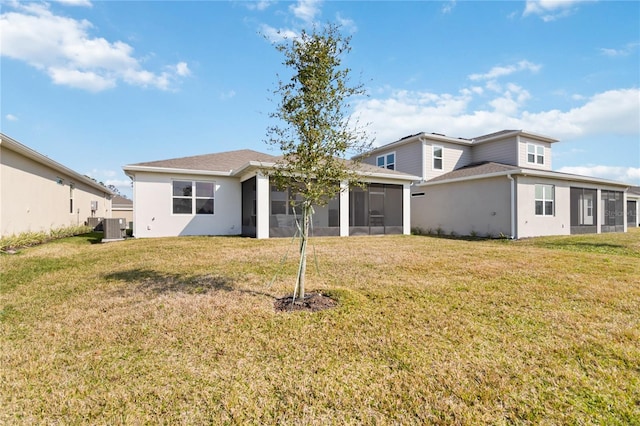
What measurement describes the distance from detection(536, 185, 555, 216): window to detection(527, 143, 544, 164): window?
387 centimetres

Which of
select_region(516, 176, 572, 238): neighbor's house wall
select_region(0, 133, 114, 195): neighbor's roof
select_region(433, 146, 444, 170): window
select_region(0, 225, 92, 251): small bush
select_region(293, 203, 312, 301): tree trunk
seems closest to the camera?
select_region(293, 203, 312, 301): tree trunk

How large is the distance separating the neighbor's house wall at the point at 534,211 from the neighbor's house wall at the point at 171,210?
1294 cm

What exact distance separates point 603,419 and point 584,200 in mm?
19545

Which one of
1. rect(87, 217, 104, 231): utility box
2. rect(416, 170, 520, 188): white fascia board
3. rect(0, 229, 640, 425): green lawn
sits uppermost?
rect(416, 170, 520, 188): white fascia board

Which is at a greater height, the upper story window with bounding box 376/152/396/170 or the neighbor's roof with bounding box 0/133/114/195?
the upper story window with bounding box 376/152/396/170

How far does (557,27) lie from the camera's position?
10.3 meters

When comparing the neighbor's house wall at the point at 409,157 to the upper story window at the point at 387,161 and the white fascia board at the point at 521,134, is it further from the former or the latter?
the white fascia board at the point at 521,134

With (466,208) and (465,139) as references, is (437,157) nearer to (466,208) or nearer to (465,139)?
(465,139)

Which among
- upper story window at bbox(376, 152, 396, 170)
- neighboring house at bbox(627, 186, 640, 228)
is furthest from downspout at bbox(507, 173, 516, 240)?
neighboring house at bbox(627, 186, 640, 228)

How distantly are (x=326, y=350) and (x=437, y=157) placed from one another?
17.3 m

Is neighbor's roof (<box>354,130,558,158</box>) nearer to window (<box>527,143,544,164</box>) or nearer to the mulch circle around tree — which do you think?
window (<box>527,143,544,164</box>)

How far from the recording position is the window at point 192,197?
13.6 m

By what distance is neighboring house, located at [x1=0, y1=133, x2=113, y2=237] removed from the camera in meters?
10.4

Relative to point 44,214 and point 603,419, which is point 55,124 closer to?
point 44,214
